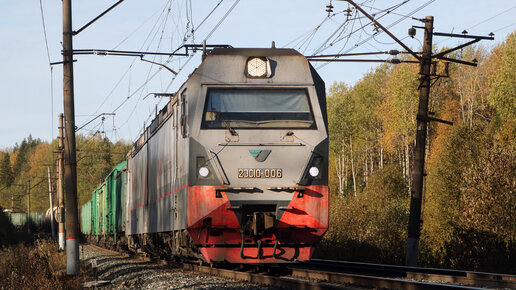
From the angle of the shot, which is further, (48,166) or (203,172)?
(48,166)

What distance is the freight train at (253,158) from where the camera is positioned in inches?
440

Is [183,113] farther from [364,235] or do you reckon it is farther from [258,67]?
[364,235]

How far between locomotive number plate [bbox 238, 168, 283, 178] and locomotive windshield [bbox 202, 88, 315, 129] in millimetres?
755

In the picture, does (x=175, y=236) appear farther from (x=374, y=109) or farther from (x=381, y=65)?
(x=381, y=65)

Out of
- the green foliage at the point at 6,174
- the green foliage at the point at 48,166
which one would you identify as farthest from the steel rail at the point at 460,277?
the green foliage at the point at 6,174

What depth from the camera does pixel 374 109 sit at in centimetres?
5966

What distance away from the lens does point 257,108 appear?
1160 cm

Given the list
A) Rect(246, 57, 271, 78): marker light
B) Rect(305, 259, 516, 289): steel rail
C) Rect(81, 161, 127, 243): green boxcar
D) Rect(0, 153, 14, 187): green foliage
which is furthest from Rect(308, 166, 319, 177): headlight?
Rect(0, 153, 14, 187): green foliage

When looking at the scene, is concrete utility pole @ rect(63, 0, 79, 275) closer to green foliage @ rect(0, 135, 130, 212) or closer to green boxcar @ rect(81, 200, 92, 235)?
green boxcar @ rect(81, 200, 92, 235)

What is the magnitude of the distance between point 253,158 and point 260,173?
284 millimetres

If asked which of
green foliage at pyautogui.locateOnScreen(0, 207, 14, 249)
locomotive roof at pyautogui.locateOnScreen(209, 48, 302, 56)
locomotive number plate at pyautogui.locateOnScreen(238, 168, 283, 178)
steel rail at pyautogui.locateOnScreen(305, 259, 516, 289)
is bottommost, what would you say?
green foliage at pyautogui.locateOnScreen(0, 207, 14, 249)

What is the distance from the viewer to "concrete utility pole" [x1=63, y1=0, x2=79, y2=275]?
44.9 ft

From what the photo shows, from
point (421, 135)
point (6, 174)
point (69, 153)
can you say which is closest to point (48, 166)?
point (6, 174)

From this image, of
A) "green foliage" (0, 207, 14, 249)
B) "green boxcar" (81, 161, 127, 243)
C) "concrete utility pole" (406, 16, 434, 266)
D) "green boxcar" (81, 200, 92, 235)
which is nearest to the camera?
"concrete utility pole" (406, 16, 434, 266)
